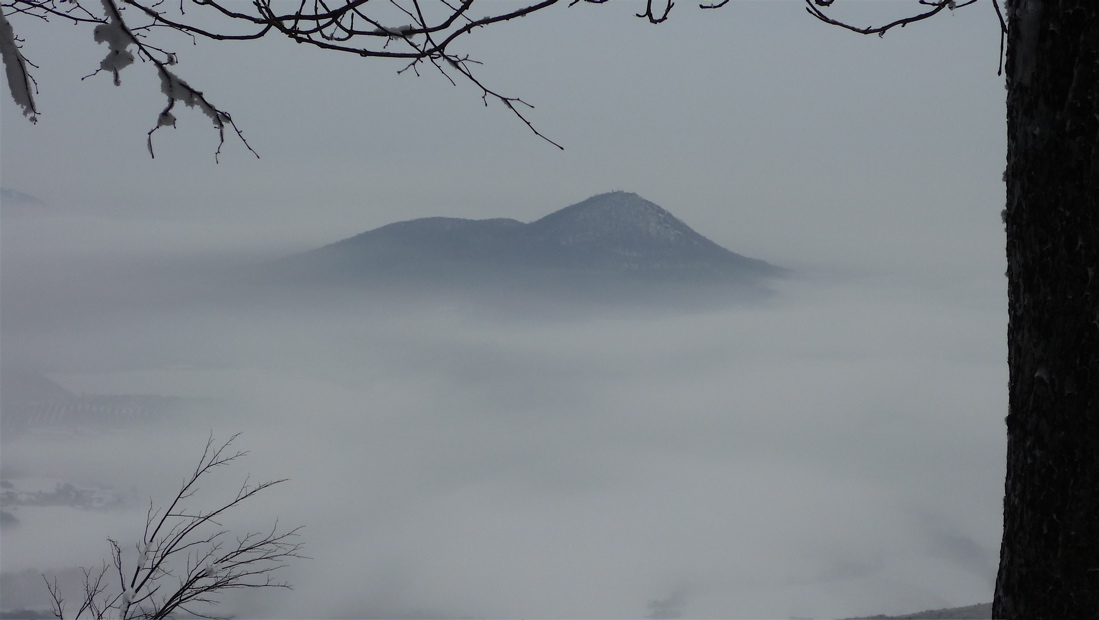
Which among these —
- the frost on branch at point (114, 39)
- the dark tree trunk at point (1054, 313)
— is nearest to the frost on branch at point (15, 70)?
the frost on branch at point (114, 39)

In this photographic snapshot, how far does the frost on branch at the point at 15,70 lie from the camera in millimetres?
3076

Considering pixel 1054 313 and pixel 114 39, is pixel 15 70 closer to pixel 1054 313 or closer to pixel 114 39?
pixel 114 39

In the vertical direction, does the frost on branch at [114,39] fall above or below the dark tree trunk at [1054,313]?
above

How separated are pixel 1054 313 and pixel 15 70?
12.5 ft

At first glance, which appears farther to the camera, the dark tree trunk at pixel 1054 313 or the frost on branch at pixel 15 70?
the frost on branch at pixel 15 70

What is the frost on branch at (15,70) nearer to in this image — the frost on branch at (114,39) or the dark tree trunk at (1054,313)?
the frost on branch at (114,39)

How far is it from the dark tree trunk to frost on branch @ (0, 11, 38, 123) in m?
3.63

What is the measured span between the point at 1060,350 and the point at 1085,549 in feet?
1.88

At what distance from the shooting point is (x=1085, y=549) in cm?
226

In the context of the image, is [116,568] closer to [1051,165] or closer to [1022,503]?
[1022,503]

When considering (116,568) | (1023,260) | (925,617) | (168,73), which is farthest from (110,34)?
(925,617)

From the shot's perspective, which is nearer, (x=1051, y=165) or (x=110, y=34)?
(x=1051, y=165)

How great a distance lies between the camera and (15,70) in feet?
10.4

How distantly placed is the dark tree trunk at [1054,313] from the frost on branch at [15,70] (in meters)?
3.63
